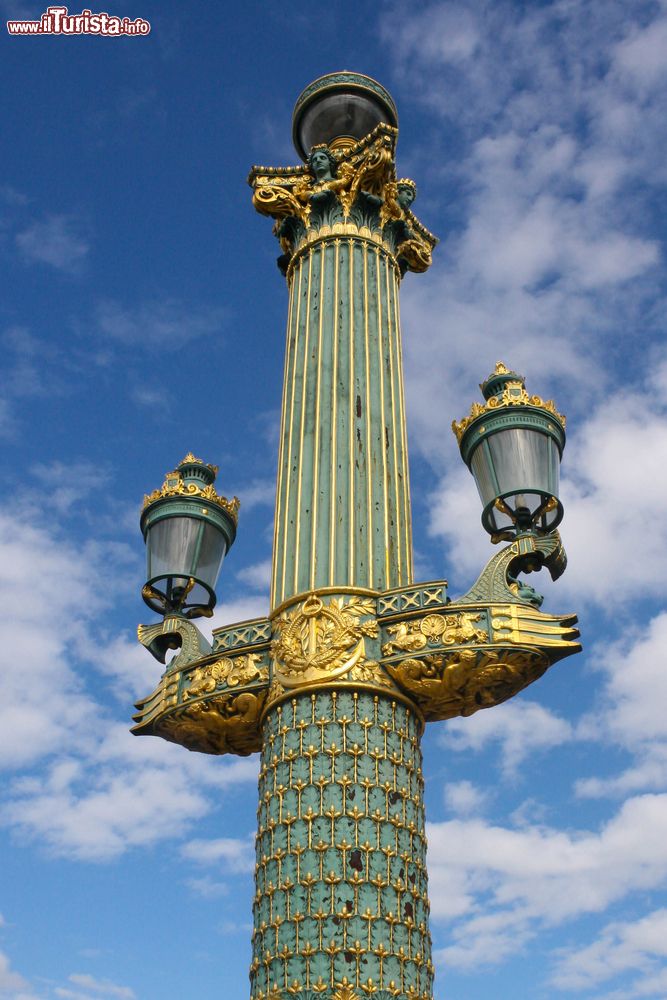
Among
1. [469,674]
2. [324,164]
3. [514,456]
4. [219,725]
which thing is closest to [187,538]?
[219,725]

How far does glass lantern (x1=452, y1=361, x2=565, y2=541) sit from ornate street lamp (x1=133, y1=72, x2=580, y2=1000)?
2cm

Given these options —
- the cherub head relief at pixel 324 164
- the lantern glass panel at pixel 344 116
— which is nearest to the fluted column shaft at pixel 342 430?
the cherub head relief at pixel 324 164

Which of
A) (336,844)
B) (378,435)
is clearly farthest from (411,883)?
(378,435)

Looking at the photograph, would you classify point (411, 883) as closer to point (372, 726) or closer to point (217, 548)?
point (372, 726)

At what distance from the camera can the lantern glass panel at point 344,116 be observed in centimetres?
1759

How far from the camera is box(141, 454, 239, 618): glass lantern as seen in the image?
47.2ft

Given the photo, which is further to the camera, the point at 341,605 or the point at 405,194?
the point at 405,194

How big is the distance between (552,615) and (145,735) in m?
4.67

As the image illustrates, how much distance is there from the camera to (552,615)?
1158 centimetres

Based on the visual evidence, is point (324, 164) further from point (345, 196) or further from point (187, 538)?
point (187, 538)

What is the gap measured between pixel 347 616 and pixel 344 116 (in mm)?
8905

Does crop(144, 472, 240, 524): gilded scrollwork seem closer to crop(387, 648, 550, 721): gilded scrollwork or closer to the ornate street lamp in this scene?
the ornate street lamp

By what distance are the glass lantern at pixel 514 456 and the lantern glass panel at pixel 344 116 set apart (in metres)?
5.74

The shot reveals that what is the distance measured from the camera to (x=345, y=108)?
1762 centimetres
